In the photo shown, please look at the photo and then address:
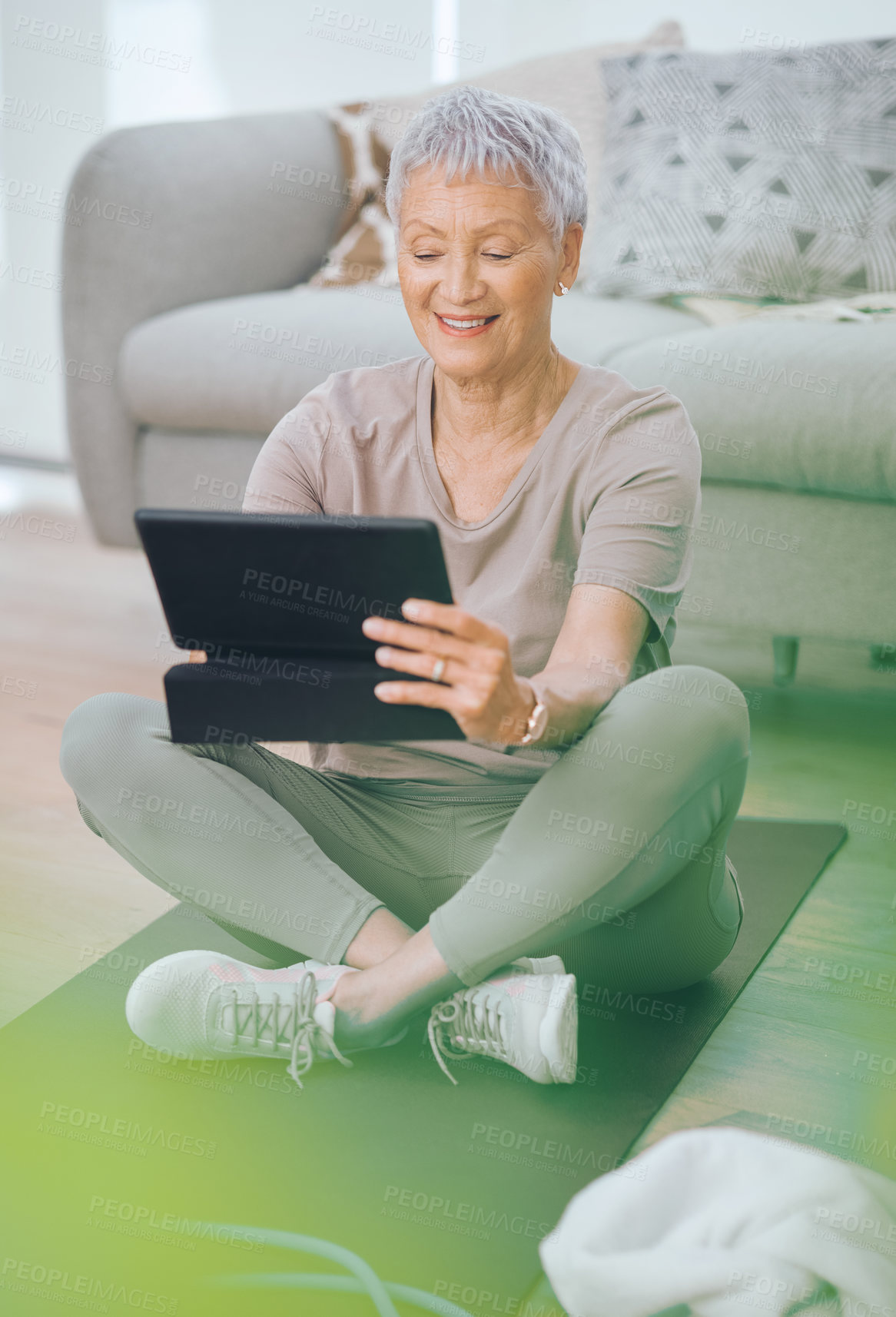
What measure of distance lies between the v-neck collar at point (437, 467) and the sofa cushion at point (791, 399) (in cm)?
60

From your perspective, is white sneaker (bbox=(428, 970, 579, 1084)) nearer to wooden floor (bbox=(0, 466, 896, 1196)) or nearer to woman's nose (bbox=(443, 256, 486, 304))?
wooden floor (bbox=(0, 466, 896, 1196))

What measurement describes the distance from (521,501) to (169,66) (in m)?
2.84

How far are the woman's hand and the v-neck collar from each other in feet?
0.75

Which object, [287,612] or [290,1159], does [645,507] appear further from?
[290,1159]

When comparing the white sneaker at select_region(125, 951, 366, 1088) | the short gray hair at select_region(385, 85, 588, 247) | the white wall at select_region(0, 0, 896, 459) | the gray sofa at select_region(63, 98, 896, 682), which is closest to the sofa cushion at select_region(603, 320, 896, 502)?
the gray sofa at select_region(63, 98, 896, 682)

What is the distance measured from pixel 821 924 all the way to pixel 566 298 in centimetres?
126

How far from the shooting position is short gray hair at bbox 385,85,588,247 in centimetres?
103

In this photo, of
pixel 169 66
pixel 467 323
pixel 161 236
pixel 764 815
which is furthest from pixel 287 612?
pixel 169 66

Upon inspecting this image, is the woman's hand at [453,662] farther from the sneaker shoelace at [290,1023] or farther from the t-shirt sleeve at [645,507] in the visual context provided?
the sneaker shoelace at [290,1023]

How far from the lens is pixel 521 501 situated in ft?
3.70

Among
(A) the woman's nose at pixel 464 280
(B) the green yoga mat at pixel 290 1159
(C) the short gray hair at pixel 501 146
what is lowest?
(B) the green yoga mat at pixel 290 1159

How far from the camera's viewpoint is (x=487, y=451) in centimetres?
117

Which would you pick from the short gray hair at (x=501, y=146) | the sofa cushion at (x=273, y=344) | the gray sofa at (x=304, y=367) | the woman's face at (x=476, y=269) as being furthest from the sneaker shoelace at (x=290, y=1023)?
the sofa cushion at (x=273, y=344)

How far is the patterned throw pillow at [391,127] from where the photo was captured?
240 centimetres
